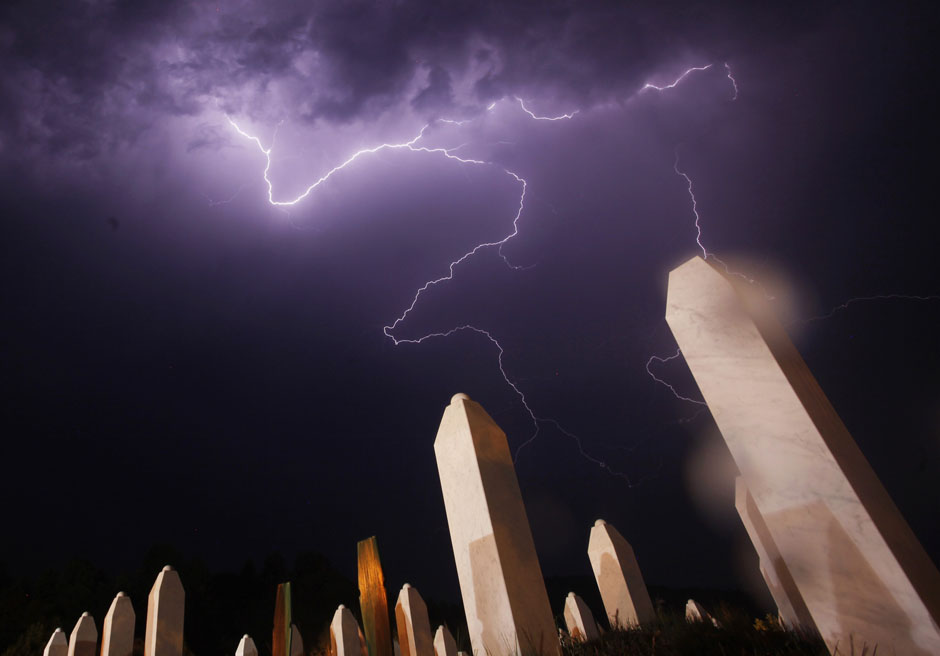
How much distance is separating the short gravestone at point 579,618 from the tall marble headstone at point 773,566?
7.55 ft

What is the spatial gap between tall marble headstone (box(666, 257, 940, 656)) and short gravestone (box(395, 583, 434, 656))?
3.21 metres

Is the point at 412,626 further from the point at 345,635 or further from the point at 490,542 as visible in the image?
the point at 490,542

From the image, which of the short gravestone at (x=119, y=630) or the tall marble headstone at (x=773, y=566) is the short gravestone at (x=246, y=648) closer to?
the short gravestone at (x=119, y=630)

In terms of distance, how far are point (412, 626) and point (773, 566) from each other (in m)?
3.95

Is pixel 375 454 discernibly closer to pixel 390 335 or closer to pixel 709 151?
pixel 390 335

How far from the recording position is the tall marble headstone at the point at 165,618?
11.4ft

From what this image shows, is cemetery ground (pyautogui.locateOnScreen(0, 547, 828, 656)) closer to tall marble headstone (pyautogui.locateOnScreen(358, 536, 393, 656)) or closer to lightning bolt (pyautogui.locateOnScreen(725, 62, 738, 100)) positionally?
tall marble headstone (pyautogui.locateOnScreen(358, 536, 393, 656))

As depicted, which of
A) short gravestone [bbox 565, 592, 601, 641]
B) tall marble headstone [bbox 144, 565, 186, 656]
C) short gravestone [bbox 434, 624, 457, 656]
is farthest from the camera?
short gravestone [bbox 565, 592, 601, 641]

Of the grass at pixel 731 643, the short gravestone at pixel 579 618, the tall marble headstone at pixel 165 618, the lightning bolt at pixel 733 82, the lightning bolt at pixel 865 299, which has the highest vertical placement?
the lightning bolt at pixel 733 82

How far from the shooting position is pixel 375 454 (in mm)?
35250

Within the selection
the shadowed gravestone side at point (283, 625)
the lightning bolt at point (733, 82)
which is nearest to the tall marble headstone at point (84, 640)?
the shadowed gravestone side at point (283, 625)

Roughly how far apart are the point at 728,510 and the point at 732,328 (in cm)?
2956

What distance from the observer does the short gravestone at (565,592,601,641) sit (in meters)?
6.10

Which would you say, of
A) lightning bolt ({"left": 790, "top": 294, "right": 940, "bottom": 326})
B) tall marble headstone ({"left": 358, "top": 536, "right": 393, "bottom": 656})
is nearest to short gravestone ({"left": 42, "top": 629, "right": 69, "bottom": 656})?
tall marble headstone ({"left": 358, "top": 536, "right": 393, "bottom": 656})
